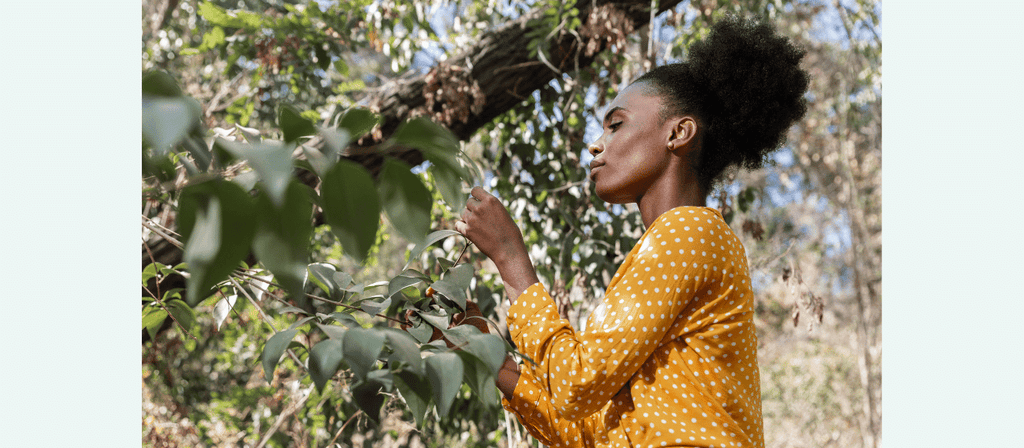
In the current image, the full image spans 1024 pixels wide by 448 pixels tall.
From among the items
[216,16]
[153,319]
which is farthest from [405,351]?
[216,16]

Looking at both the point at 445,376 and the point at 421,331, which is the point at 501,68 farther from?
the point at 445,376

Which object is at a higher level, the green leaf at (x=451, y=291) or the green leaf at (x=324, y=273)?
the green leaf at (x=451, y=291)

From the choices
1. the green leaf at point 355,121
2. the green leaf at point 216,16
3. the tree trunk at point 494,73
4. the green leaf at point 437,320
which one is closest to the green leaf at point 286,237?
the green leaf at point 355,121

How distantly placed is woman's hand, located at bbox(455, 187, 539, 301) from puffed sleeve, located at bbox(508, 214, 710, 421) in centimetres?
4

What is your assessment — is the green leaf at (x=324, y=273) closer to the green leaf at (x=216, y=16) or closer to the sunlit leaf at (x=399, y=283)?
the sunlit leaf at (x=399, y=283)

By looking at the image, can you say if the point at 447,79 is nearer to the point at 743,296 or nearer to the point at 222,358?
the point at 743,296

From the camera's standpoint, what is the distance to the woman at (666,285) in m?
0.70

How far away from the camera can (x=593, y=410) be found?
2.36 feet

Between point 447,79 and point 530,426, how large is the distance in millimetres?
1141

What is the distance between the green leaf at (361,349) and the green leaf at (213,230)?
12 centimetres

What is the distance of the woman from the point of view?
0.70 meters

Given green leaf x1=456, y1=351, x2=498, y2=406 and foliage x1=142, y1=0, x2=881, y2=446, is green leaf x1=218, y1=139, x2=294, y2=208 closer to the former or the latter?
foliage x1=142, y1=0, x2=881, y2=446

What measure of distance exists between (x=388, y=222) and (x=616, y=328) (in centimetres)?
33

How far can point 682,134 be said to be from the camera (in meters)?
0.88
